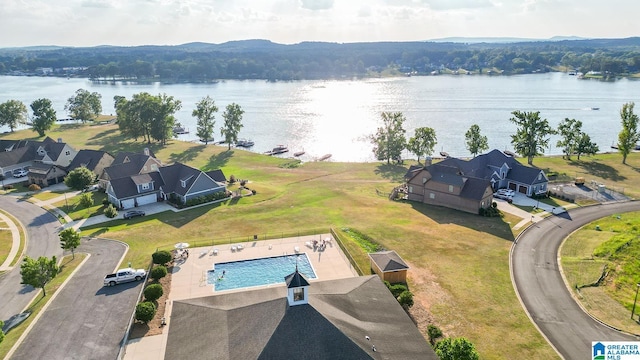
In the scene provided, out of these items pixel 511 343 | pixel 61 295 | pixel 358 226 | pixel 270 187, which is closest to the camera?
pixel 511 343

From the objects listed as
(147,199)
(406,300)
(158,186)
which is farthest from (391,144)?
(406,300)

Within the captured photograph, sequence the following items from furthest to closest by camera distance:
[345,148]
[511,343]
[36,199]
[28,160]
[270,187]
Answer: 1. [345,148]
2. [28,160]
3. [270,187]
4. [36,199]
5. [511,343]

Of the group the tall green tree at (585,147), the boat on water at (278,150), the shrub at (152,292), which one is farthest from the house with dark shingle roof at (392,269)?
the boat on water at (278,150)

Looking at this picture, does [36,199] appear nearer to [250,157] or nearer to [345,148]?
[250,157]

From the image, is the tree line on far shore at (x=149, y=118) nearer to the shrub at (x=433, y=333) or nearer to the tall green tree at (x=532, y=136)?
the tall green tree at (x=532, y=136)

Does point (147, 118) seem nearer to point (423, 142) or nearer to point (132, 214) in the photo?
point (132, 214)

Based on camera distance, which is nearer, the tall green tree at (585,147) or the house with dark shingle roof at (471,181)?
the house with dark shingle roof at (471,181)

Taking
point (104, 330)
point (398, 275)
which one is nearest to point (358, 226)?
point (398, 275)
